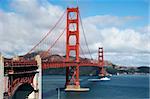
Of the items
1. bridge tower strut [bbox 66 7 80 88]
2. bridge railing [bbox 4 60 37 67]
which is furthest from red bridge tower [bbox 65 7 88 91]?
bridge railing [bbox 4 60 37 67]

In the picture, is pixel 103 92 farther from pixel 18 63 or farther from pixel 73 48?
pixel 18 63

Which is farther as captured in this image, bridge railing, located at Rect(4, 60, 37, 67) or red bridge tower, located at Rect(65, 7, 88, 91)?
red bridge tower, located at Rect(65, 7, 88, 91)

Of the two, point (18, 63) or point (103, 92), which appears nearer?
point (18, 63)

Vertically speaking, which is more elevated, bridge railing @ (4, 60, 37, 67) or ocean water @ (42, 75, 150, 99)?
bridge railing @ (4, 60, 37, 67)

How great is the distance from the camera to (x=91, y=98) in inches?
2142

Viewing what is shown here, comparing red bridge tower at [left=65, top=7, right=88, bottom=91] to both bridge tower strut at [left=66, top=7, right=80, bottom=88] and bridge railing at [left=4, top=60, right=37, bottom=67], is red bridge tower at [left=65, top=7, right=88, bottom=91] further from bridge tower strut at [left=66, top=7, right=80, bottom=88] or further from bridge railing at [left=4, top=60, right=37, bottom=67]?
bridge railing at [left=4, top=60, right=37, bottom=67]

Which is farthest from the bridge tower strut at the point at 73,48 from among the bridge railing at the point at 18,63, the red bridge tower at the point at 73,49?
the bridge railing at the point at 18,63

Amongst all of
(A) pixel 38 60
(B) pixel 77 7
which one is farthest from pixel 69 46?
(A) pixel 38 60

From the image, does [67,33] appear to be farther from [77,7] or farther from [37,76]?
[37,76]

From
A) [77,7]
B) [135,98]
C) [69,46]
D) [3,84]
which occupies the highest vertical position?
[77,7]

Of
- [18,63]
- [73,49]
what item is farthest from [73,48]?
[18,63]

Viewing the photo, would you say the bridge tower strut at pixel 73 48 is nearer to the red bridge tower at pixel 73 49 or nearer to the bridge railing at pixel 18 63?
the red bridge tower at pixel 73 49

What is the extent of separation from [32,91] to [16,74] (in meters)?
6.02

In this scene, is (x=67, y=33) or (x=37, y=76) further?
(x=67, y=33)
